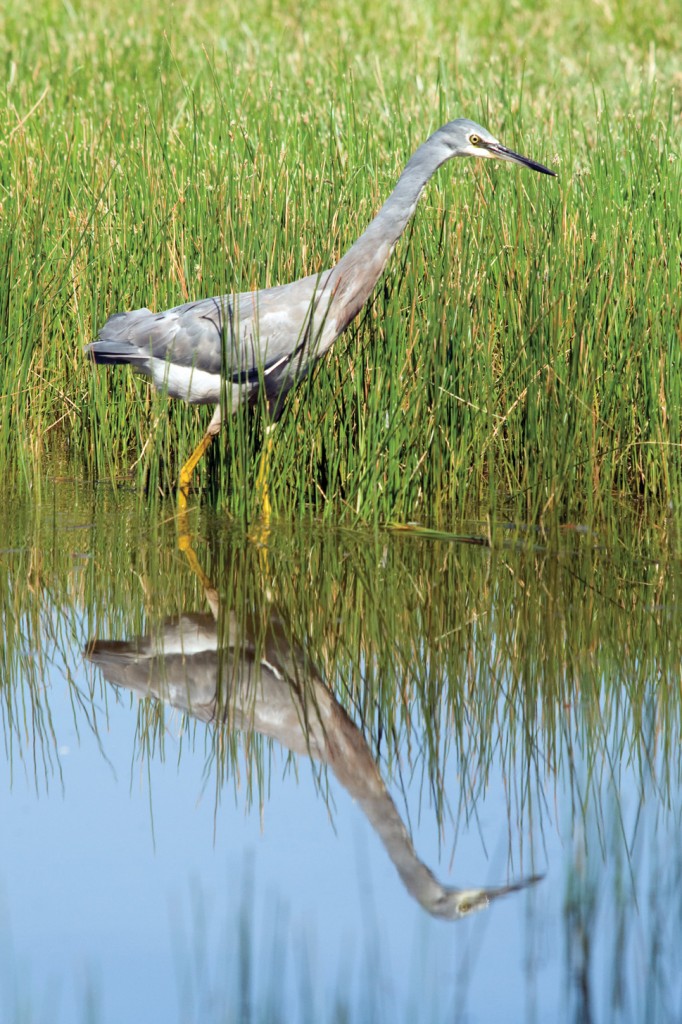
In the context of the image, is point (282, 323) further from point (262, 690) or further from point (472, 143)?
point (262, 690)

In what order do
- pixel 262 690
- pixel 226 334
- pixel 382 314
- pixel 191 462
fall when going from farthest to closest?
pixel 191 462
pixel 382 314
pixel 226 334
pixel 262 690

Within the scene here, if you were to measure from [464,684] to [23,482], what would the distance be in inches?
90.2

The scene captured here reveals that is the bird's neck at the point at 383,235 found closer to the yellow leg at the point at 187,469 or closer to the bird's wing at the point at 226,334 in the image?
the bird's wing at the point at 226,334

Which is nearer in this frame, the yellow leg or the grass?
the grass

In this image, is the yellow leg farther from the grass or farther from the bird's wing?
the bird's wing

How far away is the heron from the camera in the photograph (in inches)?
184

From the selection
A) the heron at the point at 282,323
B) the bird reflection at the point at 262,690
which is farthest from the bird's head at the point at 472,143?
the bird reflection at the point at 262,690

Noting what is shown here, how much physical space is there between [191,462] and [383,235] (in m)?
1.09

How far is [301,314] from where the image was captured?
4.68m

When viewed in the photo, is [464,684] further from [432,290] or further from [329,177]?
[329,177]

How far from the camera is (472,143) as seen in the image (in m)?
4.72

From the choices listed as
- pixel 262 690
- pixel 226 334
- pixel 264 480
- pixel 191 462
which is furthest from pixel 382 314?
pixel 262 690

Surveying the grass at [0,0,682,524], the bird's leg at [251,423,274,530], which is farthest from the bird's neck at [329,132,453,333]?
the bird's leg at [251,423,274,530]

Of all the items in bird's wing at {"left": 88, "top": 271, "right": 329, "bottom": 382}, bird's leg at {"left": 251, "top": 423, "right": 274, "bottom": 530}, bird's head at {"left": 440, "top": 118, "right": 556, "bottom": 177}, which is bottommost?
bird's leg at {"left": 251, "top": 423, "right": 274, "bottom": 530}
